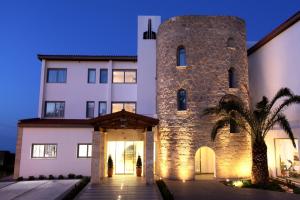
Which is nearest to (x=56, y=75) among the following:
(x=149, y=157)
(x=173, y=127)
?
(x=173, y=127)

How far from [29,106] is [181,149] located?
467 feet

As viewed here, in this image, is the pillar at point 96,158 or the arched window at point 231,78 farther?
the arched window at point 231,78

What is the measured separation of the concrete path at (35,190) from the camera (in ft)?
48.5

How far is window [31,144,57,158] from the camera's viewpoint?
2167cm

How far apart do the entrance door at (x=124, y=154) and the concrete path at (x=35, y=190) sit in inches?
155

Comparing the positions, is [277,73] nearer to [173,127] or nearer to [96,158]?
[173,127]

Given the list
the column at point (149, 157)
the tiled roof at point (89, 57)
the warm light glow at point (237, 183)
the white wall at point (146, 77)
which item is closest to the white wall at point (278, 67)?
the warm light glow at point (237, 183)

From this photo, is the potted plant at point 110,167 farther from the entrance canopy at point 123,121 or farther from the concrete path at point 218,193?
the concrete path at point 218,193

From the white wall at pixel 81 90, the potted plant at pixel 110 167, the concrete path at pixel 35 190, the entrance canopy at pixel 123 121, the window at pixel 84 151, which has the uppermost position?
the white wall at pixel 81 90

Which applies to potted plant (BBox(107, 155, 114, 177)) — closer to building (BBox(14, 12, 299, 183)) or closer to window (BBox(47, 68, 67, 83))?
building (BBox(14, 12, 299, 183))

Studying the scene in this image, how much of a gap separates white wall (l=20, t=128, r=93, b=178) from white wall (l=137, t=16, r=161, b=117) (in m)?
5.42

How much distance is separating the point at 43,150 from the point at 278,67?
731 inches

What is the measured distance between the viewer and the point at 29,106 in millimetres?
146500

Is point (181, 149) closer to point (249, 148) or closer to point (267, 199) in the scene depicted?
point (249, 148)
